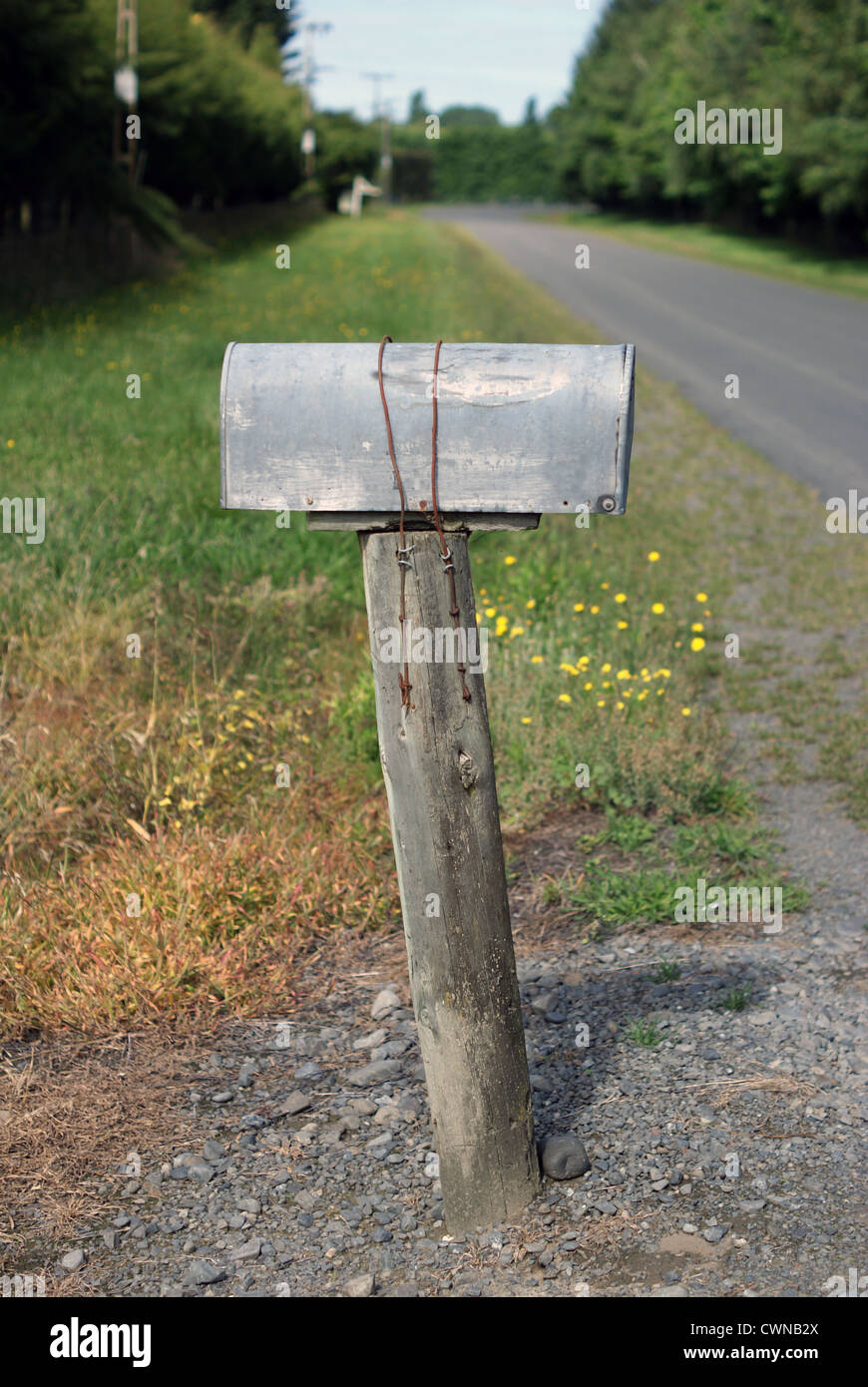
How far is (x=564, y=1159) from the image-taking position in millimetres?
2801

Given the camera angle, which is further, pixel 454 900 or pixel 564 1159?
pixel 564 1159

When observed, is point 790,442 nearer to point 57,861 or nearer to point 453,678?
point 57,861

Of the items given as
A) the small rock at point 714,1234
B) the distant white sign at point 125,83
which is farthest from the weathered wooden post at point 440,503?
the distant white sign at point 125,83

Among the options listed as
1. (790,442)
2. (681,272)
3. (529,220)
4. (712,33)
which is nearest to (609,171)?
(529,220)

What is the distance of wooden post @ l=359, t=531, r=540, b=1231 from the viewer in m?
2.45

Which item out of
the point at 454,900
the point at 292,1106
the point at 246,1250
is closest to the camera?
the point at 454,900

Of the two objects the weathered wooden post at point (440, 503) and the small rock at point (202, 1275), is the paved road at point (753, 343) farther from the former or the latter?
the small rock at point (202, 1275)

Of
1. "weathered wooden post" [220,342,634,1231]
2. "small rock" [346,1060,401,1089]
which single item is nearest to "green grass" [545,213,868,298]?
"small rock" [346,1060,401,1089]

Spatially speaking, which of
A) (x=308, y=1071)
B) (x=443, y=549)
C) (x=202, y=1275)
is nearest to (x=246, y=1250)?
(x=202, y=1275)

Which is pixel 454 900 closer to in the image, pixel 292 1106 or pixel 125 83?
pixel 292 1106

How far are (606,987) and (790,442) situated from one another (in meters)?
7.97

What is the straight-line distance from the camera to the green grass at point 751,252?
81.4 ft

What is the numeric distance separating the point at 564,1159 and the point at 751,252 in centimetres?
3362

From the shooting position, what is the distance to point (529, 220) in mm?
55531
